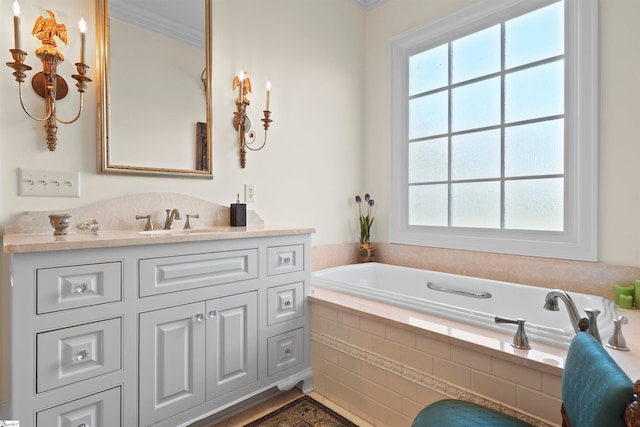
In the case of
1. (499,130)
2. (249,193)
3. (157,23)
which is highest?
(157,23)

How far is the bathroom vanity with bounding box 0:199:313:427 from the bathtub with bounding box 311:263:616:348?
1.67 ft

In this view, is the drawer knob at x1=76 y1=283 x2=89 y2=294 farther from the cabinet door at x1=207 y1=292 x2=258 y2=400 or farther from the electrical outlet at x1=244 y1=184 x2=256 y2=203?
the electrical outlet at x1=244 y1=184 x2=256 y2=203

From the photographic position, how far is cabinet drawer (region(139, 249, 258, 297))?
137 cm

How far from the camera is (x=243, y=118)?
2.10m

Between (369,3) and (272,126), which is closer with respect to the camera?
(272,126)

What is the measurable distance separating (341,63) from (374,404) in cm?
242

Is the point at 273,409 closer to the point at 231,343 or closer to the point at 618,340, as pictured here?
the point at 231,343

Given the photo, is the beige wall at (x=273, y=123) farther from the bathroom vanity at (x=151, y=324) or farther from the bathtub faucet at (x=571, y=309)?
the bathtub faucet at (x=571, y=309)

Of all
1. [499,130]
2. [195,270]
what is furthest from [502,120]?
[195,270]

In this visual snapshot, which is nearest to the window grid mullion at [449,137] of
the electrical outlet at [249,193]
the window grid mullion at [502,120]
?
the window grid mullion at [502,120]

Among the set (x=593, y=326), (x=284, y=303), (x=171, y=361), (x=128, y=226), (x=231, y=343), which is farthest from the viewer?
(x=284, y=303)

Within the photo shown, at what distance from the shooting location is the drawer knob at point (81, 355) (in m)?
1.20

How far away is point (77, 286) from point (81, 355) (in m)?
0.24

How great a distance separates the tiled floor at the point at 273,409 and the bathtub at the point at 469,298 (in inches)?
23.1
